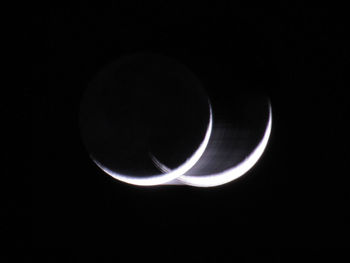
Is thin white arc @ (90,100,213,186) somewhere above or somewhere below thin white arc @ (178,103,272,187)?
below

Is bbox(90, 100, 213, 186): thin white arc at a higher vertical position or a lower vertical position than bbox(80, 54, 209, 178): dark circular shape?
lower

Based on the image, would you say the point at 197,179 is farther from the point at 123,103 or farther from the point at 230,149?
the point at 123,103

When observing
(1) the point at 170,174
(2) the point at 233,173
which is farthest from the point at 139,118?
(2) the point at 233,173

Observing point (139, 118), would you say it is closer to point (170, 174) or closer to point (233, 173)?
point (170, 174)

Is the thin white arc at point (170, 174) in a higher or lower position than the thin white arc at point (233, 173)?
lower

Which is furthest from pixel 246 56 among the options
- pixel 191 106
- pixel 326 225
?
pixel 326 225
